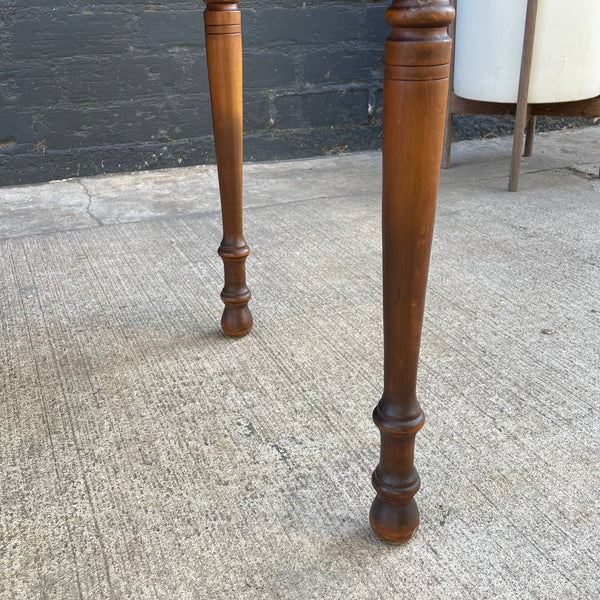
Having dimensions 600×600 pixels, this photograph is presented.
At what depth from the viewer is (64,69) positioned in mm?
2518

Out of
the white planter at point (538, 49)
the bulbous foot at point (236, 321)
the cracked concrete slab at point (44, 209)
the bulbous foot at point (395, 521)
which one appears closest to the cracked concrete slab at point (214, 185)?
the cracked concrete slab at point (44, 209)

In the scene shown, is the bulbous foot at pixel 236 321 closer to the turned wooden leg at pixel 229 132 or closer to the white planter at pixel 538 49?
the turned wooden leg at pixel 229 132

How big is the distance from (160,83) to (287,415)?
6.29 feet

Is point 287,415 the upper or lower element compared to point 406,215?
lower

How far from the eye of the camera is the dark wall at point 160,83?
249cm

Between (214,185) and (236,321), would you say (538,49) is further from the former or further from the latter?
(236,321)

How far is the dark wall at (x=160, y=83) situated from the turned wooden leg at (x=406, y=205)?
213cm

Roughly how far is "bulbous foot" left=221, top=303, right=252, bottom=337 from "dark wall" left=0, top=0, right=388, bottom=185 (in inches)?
61.0

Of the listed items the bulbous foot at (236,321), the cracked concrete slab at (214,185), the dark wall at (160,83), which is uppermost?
the dark wall at (160,83)

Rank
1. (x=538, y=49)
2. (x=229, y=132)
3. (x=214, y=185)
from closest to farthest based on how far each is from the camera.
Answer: (x=229, y=132) → (x=538, y=49) → (x=214, y=185)

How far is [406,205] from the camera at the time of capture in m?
0.70

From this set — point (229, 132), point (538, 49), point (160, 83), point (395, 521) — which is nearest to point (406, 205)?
point (395, 521)

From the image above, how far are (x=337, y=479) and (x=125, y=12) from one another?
214cm

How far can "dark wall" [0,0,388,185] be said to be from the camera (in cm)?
249
